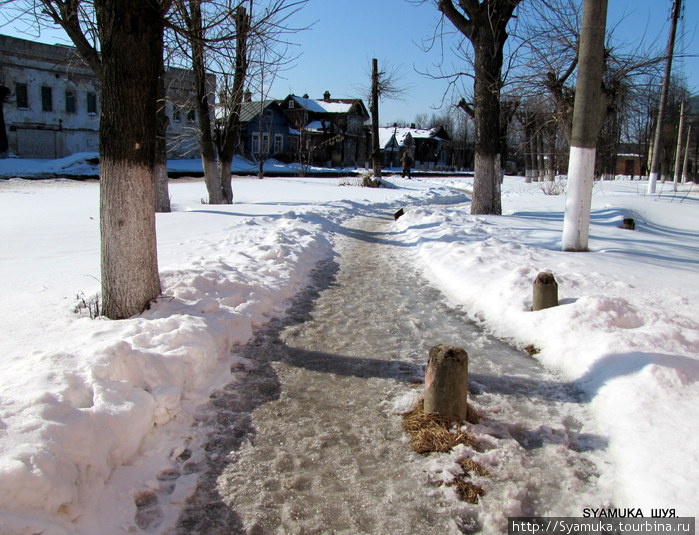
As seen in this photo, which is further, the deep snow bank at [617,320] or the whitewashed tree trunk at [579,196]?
the whitewashed tree trunk at [579,196]

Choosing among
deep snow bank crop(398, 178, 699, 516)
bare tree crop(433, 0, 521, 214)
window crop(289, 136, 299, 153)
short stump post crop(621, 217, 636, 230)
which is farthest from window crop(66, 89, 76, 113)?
short stump post crop(621, 217, 636, 230)

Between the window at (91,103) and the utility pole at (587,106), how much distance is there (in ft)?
137

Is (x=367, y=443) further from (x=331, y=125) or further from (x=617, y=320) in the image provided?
(x=331, y=125)

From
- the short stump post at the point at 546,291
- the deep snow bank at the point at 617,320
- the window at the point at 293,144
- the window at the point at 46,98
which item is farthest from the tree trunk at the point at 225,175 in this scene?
the window at the point at 293,144

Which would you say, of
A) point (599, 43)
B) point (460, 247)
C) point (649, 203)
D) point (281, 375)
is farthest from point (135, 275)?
point (649, 203)

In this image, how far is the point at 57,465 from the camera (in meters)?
2.61

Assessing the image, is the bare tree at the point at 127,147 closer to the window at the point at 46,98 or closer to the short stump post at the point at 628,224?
the short stump post at the point at 628,224

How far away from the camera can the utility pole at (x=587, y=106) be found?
8125 mm

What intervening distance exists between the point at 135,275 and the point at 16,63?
40644mm

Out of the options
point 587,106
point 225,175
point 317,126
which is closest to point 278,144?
point 317,126

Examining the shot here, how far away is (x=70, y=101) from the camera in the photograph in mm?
39750

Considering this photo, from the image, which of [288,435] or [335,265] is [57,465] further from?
[335,265]

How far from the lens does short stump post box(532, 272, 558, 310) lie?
18.3 feet

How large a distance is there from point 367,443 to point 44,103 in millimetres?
43623
